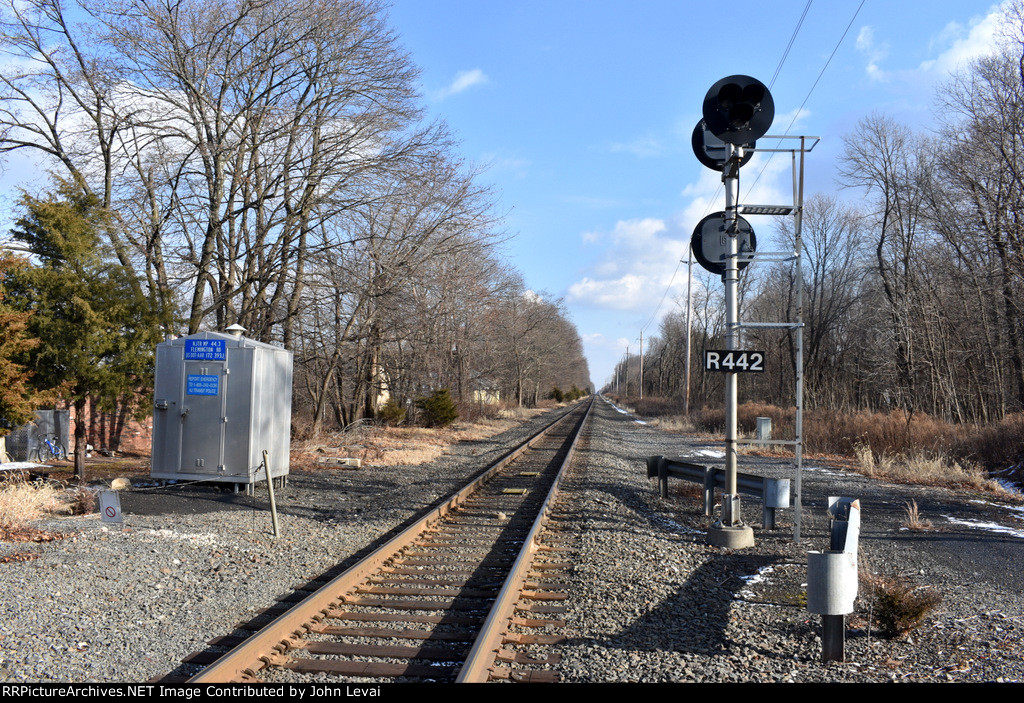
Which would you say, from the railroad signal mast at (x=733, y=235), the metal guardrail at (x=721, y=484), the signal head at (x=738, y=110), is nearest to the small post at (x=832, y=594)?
the railroad signal mast at (x=733, y=235)

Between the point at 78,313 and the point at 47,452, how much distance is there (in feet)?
15.6

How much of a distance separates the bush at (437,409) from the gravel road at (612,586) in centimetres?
1887

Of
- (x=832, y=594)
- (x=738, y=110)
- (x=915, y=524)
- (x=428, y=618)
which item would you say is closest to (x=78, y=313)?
(x=428, y=618)

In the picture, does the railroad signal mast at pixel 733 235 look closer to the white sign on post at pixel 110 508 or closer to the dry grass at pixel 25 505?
the white sign on post at pixel 110 508

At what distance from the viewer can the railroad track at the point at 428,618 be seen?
4.54 metres

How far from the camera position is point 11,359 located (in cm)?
1209

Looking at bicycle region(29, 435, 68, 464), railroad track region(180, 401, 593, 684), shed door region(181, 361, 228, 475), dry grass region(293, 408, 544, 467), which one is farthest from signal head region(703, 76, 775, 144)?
bicycle region(29, 435, 68, 464)

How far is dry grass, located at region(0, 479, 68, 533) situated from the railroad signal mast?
8.15 metres

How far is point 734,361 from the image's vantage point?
8.09m

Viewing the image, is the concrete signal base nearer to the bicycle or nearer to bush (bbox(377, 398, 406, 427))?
A: the bicycle

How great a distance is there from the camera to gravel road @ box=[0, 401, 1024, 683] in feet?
15.5

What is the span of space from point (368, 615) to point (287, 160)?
17350mm

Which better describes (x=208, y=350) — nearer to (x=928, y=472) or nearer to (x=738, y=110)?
(x=738, y=110)
